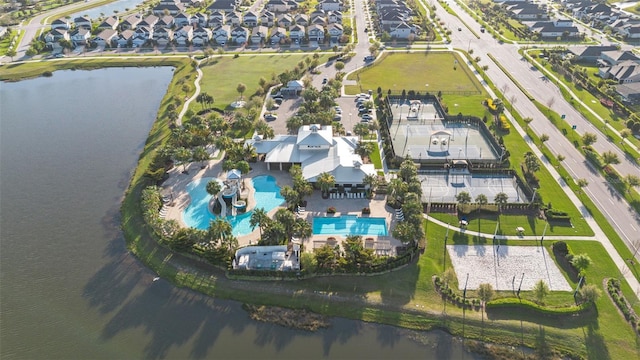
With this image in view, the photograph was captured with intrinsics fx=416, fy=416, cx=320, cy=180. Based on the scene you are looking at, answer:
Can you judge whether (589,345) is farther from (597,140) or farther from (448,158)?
(597,140)

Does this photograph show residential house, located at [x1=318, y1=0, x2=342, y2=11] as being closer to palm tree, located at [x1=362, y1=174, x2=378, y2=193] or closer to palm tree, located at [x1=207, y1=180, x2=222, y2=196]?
palm tree, located at [x1=362, y1=174, x2=378, y2=193]

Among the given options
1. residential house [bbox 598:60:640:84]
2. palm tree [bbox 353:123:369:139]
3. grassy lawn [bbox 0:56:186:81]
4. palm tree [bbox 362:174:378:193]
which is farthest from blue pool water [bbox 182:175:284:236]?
residential house [bbox 598:60:640:84]

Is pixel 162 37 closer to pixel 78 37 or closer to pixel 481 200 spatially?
pixel 78 37

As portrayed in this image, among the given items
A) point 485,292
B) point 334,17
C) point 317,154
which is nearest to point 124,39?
point 334,17

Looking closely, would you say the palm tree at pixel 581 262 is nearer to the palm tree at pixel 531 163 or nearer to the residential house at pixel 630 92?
the palm tree at pixel 531 163

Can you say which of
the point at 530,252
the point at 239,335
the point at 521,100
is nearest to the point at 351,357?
the point at 239,335
